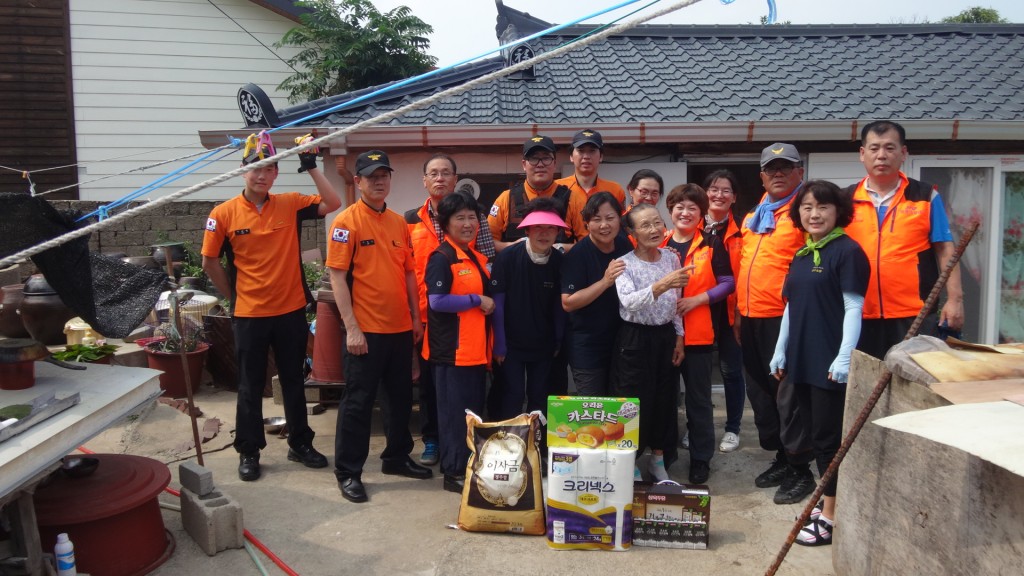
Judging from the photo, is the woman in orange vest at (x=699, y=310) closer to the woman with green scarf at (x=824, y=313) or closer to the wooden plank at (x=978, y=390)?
the woman with green scarf at (x=824, y=313)

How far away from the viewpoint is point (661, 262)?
13.5 ft

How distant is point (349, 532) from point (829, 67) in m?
→ 7.38

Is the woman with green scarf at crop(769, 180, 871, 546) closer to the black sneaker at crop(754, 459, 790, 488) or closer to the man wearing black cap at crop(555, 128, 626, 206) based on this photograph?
the black sneaker at crop(754, 459, 790, 488)

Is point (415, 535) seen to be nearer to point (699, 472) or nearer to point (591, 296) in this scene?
point (591, 296)

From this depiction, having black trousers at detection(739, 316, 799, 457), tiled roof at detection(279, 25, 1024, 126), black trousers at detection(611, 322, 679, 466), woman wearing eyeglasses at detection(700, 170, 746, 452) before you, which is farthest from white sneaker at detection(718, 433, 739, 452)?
tiled roof at detection(279, 25, 1024, 126)

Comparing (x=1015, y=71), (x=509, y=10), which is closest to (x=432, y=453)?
(x=509, y=10)

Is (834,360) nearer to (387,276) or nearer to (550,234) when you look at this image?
(550,234)

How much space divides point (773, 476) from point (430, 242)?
8.47ft

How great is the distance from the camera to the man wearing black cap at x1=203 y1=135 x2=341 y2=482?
173 inches

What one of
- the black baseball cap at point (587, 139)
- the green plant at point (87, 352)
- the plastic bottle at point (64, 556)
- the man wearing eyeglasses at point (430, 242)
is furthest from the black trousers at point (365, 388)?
the green plant at point (87, 352)

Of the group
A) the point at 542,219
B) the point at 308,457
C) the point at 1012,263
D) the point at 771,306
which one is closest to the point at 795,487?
the point at 771,306

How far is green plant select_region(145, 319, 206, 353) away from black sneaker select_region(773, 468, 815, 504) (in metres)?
5.08

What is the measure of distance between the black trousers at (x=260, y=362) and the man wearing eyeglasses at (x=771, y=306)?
9.04 ft

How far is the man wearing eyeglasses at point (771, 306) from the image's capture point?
4.07 m
